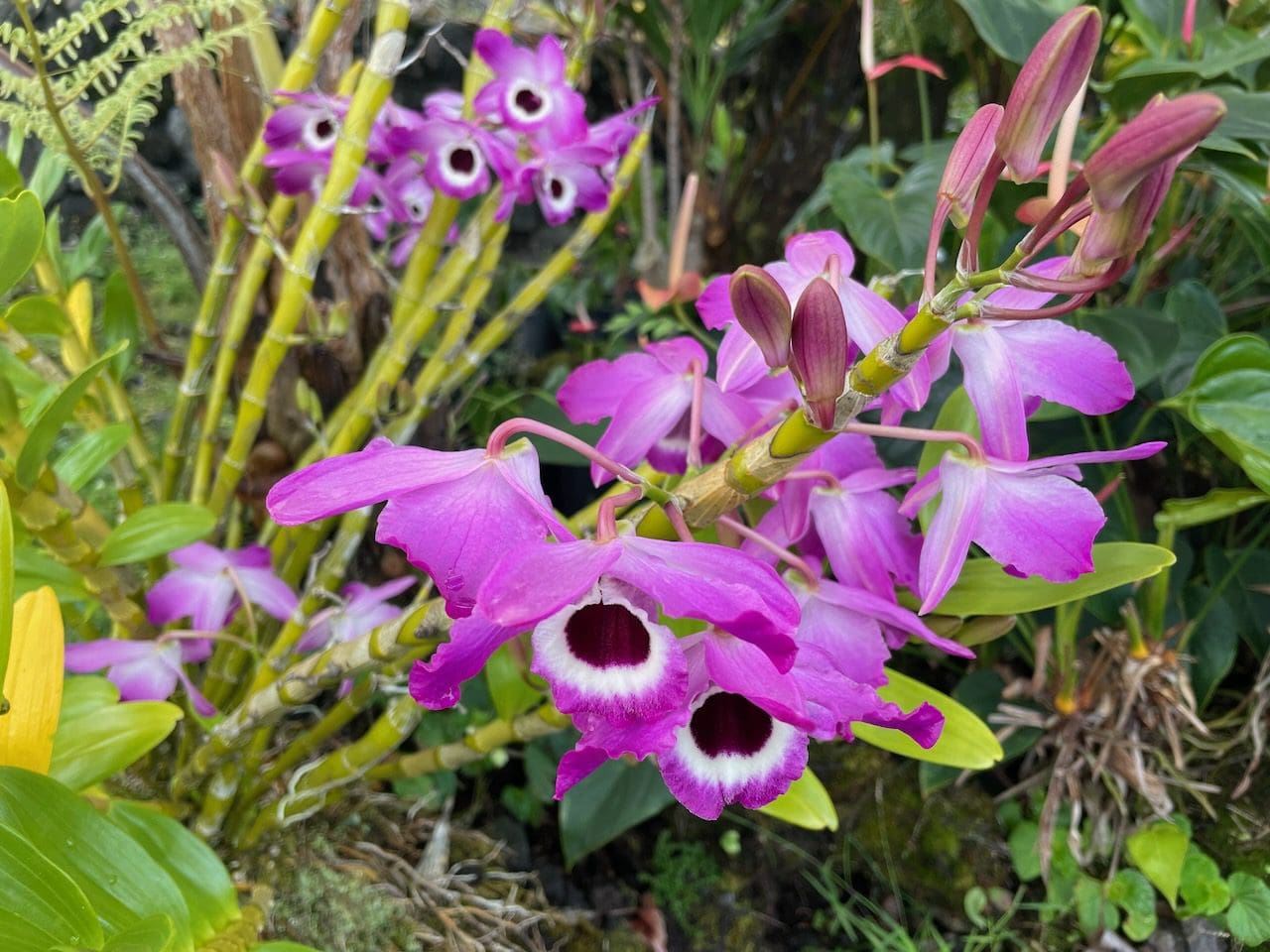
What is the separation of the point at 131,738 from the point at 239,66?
71 centimetres

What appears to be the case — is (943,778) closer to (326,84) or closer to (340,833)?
(340,833)

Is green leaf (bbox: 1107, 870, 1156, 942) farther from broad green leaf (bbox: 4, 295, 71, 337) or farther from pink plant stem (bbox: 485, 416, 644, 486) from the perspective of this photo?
broad green leaf (bbox: 4, 295, 71, 337)

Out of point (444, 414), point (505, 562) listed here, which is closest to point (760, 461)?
point (505, 562)

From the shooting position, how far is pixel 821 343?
325mm

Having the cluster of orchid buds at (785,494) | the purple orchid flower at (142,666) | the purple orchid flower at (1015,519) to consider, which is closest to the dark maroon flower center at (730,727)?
the cluster of orchid buds at (785,494)

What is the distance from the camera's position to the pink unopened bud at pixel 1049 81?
0.31 metres

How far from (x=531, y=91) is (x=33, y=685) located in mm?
683

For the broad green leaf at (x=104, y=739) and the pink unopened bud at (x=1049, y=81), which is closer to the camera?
the pink unopened bud at (x=1049, y=81)

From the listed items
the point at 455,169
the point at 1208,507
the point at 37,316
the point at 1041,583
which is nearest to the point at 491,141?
the point at 455,169

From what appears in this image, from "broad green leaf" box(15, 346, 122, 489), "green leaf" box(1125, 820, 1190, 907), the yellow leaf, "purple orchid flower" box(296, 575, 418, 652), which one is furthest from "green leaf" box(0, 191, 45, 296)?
"green leaf" box(1125, 820, 1190, 907)

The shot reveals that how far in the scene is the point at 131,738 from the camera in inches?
20.8

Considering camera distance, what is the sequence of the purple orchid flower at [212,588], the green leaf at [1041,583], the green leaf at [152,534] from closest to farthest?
the green leaf at [1041,583] < the green leaf at [152,534] < the purple orchid flower at [212,588]

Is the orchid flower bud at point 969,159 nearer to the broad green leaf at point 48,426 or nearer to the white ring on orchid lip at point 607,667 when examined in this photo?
the white ring on orchid lip at point 607,667

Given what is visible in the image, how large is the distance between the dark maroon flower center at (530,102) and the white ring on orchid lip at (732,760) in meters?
0.66
